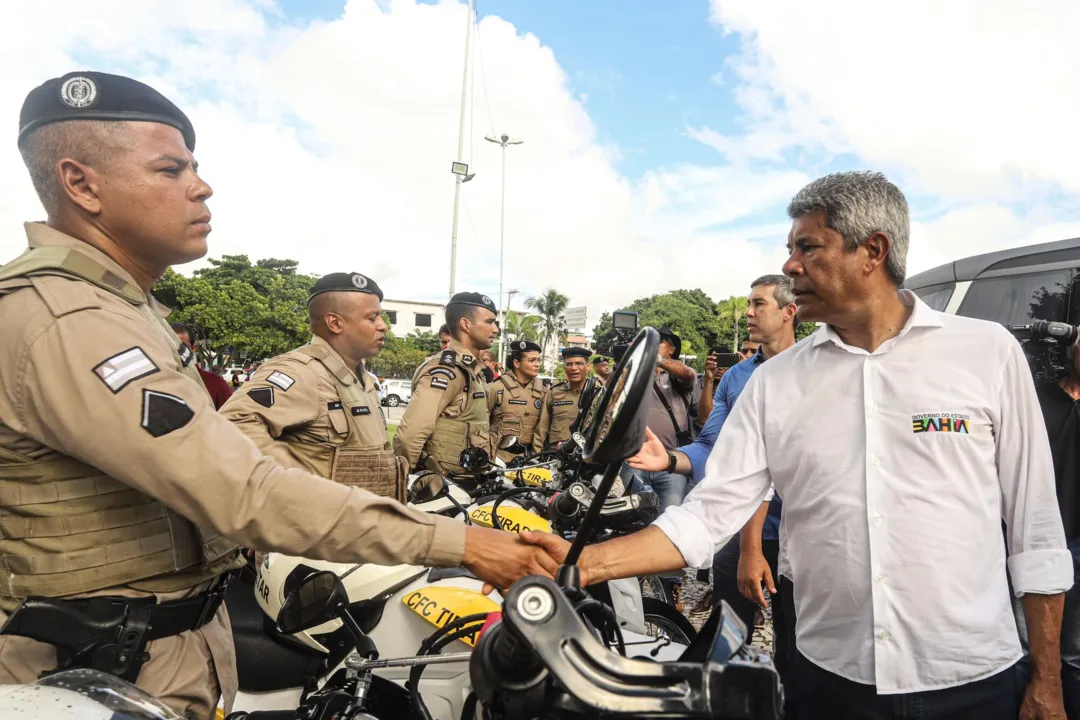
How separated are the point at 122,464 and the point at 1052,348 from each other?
3491 millimetres

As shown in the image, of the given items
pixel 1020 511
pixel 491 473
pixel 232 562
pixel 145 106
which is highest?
pixel 145 106

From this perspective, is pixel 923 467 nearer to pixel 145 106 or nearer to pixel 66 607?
pixel 66 607

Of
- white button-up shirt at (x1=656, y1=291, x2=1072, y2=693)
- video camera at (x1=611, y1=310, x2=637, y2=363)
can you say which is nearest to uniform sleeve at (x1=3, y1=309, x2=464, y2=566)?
white button-up shirt at (x1=656, y1=291, x2=1072, y2=693)

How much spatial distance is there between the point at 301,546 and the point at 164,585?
1.56ft

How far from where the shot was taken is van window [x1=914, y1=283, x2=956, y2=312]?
521cm

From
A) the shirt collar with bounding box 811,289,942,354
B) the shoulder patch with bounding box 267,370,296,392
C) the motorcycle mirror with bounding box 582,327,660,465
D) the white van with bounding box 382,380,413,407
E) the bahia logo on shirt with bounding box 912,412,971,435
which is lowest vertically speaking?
the white van with bounding box 382,380,413,407

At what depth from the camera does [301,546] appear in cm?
126

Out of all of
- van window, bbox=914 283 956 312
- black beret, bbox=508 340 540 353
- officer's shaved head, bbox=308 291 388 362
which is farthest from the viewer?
black beret, bbox=508 340 540 353

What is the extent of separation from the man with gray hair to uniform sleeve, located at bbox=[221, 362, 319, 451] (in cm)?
214

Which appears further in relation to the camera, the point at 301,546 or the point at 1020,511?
the point at 1020,511

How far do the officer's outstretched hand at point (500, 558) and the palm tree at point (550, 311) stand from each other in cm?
6080

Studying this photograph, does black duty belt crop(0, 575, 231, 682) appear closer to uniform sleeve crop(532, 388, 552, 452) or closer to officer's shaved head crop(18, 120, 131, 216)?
officer's shaved head crop(18, 120, 131, 216)

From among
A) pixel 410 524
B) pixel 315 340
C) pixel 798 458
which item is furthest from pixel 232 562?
pixel 315 340

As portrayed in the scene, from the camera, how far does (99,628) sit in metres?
1.34
